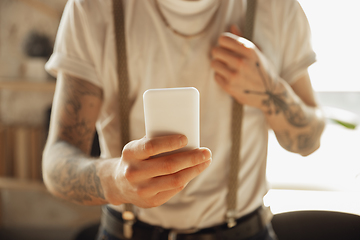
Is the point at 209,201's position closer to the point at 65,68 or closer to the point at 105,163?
the point at 105,163

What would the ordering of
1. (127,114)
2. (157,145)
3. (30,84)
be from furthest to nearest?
(30,84), (127,114), (157,145)

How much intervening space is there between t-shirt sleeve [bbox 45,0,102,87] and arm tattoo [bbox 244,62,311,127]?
0.28 m

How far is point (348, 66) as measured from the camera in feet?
4.32

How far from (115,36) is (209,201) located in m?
0.36

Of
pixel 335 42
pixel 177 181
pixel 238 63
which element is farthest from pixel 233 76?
pixel 335 42

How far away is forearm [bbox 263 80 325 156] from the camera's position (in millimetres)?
521

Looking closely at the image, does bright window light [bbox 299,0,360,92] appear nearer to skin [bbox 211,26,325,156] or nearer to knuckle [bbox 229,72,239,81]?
skin [bbox 211,26,325,156]

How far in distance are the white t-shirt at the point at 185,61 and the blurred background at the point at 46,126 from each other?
0.73 meters

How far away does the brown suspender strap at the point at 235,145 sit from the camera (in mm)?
540

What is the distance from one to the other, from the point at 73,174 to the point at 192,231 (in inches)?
10.0

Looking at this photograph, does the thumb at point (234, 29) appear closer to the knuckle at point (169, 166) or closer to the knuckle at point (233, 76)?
the knuckle at point (233, 76)

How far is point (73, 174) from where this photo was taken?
0.45 meters

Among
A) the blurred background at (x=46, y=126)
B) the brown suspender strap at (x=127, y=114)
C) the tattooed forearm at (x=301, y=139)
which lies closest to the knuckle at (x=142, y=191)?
the brown suspender strap at (x=127, y=114)

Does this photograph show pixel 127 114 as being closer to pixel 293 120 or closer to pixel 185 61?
pixel 185 61
